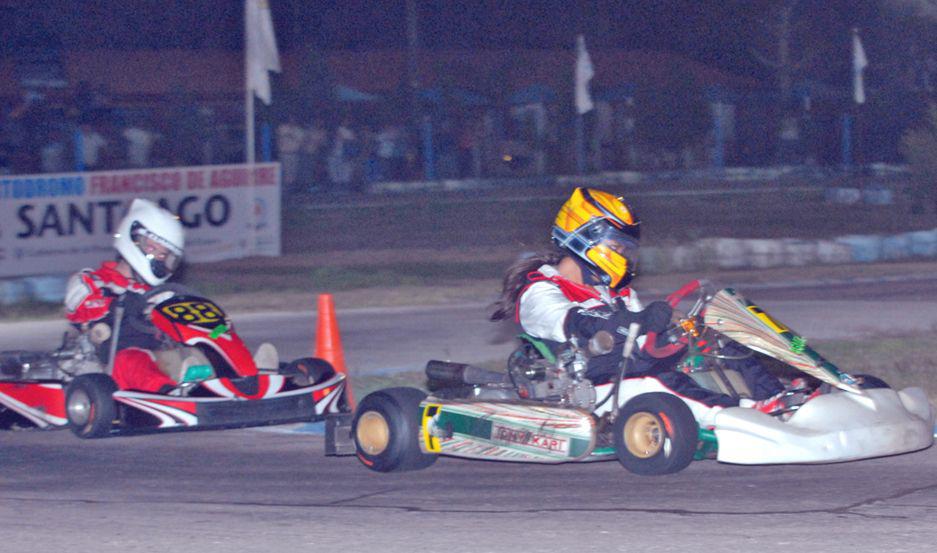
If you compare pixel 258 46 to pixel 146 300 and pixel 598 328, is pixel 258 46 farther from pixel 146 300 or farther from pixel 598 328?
pixel 598 328

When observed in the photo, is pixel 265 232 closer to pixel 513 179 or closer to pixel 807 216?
pixel 807 216

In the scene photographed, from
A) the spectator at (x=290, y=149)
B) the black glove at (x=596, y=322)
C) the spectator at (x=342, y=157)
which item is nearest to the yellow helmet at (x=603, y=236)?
the black glove at (x=596, y=322)

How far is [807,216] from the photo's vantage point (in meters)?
23.1

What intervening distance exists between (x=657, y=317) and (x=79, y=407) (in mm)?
3219

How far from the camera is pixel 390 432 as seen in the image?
239 inches

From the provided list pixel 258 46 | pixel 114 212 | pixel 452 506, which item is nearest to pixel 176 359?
pixel 452 506

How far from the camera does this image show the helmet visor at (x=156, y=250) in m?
7.71

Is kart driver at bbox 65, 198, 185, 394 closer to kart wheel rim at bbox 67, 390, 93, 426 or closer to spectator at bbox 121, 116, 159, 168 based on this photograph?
kart wheel rim at bbox 67, 390, 93, 426

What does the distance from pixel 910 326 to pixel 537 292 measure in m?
5.96

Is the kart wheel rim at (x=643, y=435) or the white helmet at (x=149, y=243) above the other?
the white helmet at (x=149, y=243)

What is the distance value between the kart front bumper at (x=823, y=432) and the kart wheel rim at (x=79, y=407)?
11.1 ft

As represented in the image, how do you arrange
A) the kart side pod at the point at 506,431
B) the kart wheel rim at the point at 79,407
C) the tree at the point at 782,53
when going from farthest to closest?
1. the tree at the point at 782,53
2. the kart wheel rim at the point at 79,407
3. the kart side pod at the point at 506,431

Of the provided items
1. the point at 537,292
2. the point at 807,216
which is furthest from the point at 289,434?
the point at 807,216

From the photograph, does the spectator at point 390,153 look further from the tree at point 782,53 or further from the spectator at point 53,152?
the tree at point 782,53
